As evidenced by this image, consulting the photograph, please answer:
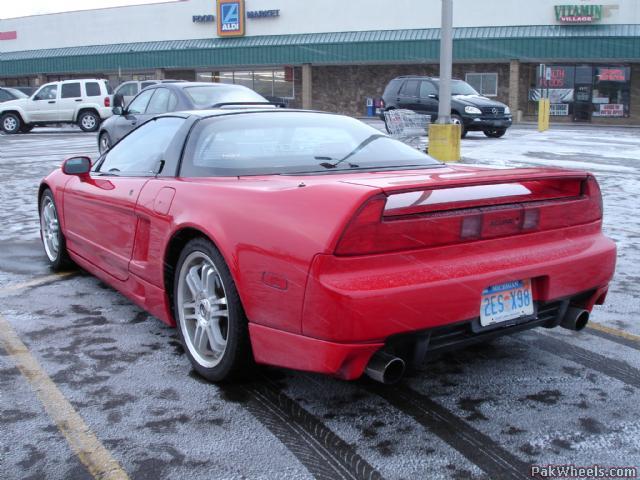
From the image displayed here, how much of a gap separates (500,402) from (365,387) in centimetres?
62

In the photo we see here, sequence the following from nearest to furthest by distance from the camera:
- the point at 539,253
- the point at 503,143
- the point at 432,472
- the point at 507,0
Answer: the point at 432,472 → the point at 539,253 → the point at 503,143 → the point at 507,0

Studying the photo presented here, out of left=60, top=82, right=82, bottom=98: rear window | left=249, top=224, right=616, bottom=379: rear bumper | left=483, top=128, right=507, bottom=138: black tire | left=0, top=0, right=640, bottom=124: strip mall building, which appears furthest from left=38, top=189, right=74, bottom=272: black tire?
left=0, top=0, right=640, bottom=124: strip mall building

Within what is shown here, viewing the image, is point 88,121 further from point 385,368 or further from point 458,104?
point 385,368

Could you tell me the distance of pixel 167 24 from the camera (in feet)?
128

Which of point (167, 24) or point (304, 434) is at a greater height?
point (167, 24)

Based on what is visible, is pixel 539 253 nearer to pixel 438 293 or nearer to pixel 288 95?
pixel 438 293

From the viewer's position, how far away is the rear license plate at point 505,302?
2971 mm

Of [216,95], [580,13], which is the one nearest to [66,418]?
[216,95]

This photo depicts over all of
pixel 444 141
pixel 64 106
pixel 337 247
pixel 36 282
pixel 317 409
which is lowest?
pixel 317 409

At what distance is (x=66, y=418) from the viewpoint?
2980mm

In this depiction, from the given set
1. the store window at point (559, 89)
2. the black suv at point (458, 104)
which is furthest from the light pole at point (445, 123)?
the store window at point (559, 89)

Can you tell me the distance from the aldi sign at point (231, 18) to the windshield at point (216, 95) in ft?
85.9

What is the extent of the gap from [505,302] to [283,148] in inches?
59.3

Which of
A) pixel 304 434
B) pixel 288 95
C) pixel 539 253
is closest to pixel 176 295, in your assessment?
pixel 304 434
